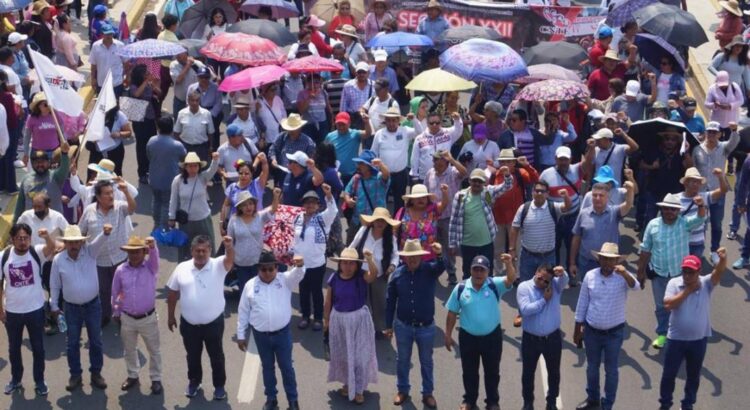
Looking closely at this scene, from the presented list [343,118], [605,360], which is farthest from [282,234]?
[605,360]

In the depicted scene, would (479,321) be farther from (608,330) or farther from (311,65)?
(311,65)

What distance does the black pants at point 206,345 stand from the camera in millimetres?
13648

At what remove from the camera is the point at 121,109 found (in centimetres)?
1889

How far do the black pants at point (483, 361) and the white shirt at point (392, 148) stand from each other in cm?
390

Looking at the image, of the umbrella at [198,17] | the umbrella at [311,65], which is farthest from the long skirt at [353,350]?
the umbrella at [198,17]

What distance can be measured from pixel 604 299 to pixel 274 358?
3.11 m

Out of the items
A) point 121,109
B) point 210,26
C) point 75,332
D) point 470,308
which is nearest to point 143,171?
point 121,109

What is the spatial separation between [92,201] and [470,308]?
4525 mm

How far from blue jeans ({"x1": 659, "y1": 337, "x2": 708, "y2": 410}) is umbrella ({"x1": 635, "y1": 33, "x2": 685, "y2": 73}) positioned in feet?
22.4

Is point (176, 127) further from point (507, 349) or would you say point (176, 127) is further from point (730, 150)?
point (730, 150)

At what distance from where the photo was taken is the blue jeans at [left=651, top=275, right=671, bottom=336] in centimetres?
1484

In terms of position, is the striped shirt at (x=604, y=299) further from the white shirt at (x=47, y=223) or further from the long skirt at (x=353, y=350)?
the white shirt at (x=47, y=223)

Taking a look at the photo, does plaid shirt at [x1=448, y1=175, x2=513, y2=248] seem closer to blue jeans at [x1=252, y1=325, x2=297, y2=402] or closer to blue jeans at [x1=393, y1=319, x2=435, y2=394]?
blue jeans at [x1=393, y1=319, x2=435, y2=394]

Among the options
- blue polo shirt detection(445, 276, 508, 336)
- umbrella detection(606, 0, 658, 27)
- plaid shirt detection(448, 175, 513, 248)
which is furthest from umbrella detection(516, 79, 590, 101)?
umbrella detection(606, 0, 658, 27)
